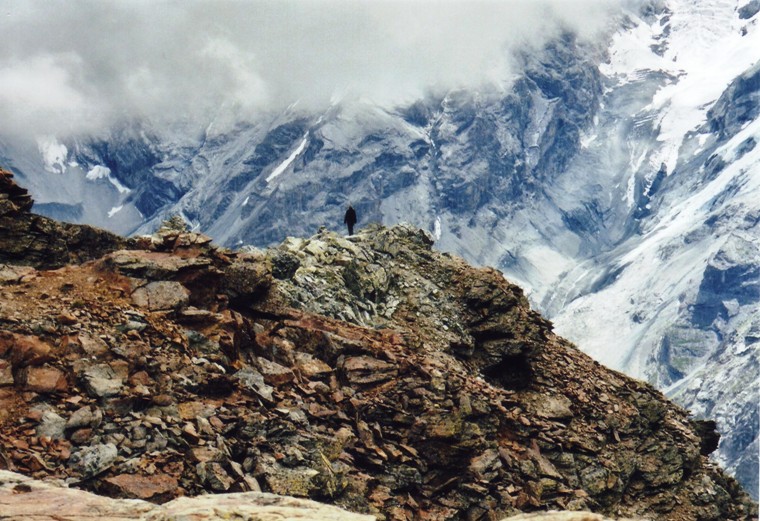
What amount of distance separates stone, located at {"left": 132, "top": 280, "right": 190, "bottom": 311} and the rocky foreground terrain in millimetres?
73

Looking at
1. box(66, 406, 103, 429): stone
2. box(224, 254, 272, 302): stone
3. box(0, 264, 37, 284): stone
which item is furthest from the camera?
box(224, 254, 272, 302): stone

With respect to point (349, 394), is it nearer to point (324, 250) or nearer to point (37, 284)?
point (37, 284)

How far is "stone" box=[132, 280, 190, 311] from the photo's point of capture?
3032cm

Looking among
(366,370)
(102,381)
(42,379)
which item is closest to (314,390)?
(366,370)

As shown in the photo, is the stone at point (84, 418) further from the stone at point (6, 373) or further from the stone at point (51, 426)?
the stone at point (6, 373)

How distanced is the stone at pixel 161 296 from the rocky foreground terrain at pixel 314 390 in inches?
2.9

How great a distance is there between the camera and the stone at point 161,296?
3032 centimetres

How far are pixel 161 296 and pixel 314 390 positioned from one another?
6766 mm

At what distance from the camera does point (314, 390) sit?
3091 cm

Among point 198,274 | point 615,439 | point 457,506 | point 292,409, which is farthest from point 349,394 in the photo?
point 615,439

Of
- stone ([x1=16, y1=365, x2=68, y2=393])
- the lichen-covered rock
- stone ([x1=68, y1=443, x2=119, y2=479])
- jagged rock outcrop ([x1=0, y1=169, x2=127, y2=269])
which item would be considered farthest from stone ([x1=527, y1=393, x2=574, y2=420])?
stone ([x1=16, y1=365, x2=68, y2=393])

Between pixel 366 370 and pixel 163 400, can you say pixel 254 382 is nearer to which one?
pixel 163 400

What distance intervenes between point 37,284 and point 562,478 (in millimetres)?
22206

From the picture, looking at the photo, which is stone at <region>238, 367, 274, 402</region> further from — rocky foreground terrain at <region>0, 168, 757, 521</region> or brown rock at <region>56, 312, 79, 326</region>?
brown rock at <region>56, 312, 79, 326</region>
